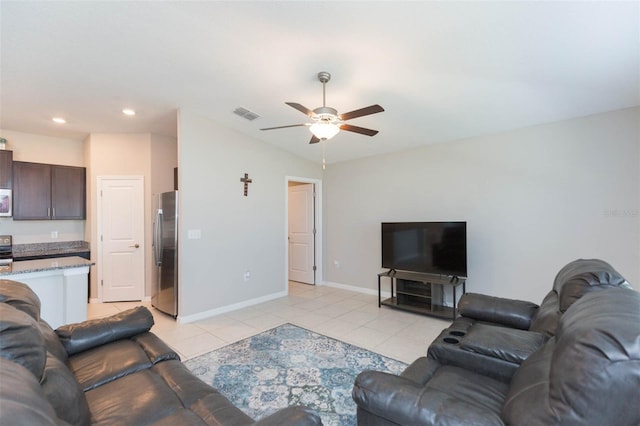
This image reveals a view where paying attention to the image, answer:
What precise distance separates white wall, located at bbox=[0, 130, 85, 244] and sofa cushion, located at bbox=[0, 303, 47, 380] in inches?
196

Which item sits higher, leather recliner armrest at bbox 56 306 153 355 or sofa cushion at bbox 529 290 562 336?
sofa cushion at bbox 529 290 562 336

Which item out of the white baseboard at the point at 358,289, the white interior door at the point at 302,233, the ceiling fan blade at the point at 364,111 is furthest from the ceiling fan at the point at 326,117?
the white interior door at the point at 302,233

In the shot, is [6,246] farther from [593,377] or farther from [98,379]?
[593,377]

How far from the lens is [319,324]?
152 inches

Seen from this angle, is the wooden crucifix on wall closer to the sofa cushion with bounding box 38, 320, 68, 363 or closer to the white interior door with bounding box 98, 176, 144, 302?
the white interior door with bounding box 98, 176, 144, 302

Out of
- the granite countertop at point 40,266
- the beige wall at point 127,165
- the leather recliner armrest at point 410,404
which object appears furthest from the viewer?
the beige wall at point 127,165

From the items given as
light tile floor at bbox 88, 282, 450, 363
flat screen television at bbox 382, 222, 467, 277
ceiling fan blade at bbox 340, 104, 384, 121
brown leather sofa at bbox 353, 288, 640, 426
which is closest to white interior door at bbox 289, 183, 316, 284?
light tile floor at bbox 88, 282, 450, 363

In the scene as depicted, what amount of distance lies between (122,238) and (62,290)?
1.96 meters

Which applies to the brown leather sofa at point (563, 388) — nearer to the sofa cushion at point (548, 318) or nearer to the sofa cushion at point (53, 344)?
the sofa cushion at point (548, 318)

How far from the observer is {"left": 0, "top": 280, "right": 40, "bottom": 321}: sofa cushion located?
1.59m

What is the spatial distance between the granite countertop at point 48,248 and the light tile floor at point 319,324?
0.98 meters

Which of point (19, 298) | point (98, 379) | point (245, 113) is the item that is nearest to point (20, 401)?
point (98, 379)

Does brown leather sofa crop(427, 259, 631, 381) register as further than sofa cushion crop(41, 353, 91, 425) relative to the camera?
Yes

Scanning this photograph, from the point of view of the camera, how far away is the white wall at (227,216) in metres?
3.98
